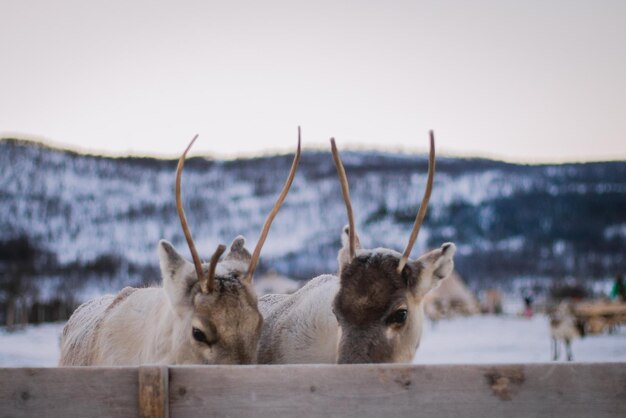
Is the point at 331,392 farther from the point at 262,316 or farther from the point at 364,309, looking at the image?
the point at 262,316

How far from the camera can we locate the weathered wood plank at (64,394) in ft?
8.09

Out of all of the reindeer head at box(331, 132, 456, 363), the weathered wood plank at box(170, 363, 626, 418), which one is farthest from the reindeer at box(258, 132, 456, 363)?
the weathered wood plank at box(170, 363, 626, 418)

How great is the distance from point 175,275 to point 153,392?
1.62 metres

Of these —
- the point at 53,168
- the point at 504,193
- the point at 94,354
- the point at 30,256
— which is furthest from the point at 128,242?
the point at 94,354

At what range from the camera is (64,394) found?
2477 millimetres

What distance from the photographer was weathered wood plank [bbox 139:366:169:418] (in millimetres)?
2418

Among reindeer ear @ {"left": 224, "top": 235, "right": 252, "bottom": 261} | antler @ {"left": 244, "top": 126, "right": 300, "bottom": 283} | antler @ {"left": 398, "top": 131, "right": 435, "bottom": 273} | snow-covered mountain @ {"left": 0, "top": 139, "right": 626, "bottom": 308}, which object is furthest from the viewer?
snow-covered mountain @ {"left": 0, "top": 139, "right": 626, "bottom": 308}

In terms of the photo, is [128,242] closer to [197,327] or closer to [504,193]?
[504,193]

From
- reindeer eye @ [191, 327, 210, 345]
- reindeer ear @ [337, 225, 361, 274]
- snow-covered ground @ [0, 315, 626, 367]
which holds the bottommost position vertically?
snow-covered ground @ [0, 315, 626, 367]

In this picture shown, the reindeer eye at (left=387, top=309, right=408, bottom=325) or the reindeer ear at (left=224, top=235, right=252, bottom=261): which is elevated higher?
the reindeer ear at (left=224, top=235, right=252, bottom=261)

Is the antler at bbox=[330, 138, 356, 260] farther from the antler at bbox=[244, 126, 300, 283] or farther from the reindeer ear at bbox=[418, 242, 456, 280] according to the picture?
the reindeer ear at bbox=[418, 242, 456, 280]

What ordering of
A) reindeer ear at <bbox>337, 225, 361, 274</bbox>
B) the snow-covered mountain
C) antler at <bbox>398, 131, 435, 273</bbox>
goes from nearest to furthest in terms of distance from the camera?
antler at <bbox>398, 131, 435, 273</bbox> → reindeer ear at <bbox>337, 225, 361, 274</bbox> → the snow-covered mountain

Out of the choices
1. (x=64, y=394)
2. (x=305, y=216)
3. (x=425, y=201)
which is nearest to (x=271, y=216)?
(x=425, y=201)

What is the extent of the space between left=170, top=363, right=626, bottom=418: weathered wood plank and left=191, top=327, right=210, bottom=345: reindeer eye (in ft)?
4.08
